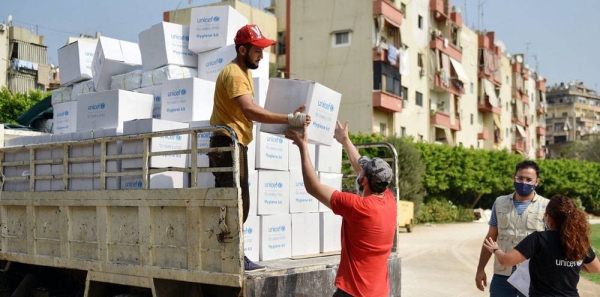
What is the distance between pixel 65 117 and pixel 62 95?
0.44 meters

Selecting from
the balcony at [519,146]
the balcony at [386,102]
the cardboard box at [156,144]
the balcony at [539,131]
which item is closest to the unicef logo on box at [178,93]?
the cardboard box at [156,144]

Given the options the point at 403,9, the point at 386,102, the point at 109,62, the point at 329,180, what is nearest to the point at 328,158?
the point at 329,180

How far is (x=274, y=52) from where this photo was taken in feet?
125

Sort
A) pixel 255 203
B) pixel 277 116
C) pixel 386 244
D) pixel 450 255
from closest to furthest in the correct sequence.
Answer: pixel 386 244, pixel 277 116, pixel 255 203, pixel 450 255

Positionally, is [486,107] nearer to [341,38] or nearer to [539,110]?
[341,38]

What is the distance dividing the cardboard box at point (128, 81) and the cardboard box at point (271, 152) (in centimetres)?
195

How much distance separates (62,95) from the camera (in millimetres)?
7664

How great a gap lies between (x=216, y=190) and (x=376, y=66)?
3055 cm

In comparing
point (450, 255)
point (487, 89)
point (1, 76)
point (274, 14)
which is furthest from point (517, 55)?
point (450, 255)

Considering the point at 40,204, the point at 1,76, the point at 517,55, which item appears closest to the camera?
the point at 40,204

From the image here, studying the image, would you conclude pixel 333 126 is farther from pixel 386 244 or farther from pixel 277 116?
pixel 386 244

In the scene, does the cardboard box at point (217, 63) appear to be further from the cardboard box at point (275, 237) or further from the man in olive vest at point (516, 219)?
the man in olive vest at point (516, 219)

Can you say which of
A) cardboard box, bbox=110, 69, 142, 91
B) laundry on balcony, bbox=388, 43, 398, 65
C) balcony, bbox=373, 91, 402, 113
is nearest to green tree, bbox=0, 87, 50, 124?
balcony, bbox=373, 91, 402, 113

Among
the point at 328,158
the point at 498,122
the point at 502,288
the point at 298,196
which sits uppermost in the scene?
the point at 498,122
